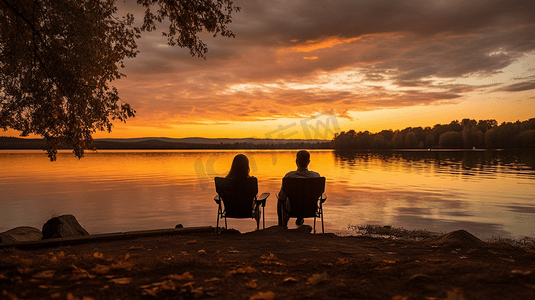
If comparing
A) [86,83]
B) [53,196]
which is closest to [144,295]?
[86,83]

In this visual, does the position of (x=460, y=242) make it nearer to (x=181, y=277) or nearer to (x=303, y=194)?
(x=303, y=194)

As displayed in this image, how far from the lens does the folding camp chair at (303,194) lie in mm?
8641

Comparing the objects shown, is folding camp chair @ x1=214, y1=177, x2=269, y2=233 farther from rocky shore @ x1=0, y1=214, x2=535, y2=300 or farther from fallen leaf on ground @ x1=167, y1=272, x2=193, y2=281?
fallen leaf on ground @ x1=167, y1=272, x2=193, y2=281

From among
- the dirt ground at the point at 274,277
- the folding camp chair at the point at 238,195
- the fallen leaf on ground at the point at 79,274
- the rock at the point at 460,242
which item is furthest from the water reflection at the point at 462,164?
the fallen leaf on ground at the point at 79,274

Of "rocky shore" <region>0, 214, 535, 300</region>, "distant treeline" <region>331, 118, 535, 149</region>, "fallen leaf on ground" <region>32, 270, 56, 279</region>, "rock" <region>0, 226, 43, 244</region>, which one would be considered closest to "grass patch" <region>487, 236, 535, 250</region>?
"rocky shore" <region>0, 214, 535, 300</region>

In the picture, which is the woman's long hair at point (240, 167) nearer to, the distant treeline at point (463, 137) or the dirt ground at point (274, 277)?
the dirt ground at point (274, 277)

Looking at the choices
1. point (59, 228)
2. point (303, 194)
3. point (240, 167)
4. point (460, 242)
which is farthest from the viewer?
point (303, 194)

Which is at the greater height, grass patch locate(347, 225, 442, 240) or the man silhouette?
the man silhouette

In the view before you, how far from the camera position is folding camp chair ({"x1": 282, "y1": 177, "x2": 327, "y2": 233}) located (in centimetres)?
864

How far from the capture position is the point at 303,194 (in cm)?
873

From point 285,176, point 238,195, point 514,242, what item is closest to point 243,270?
point 238,195

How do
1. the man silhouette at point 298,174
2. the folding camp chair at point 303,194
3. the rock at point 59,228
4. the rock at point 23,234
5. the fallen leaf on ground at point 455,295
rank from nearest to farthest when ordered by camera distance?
the fallen leaf on ground at point 455,295, the rock at point 59,228, the rock at point 23,234, the folding camp chair at point 303,194, the man silhouette at point 298,174

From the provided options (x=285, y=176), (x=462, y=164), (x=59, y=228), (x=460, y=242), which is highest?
(x=285, y=176)

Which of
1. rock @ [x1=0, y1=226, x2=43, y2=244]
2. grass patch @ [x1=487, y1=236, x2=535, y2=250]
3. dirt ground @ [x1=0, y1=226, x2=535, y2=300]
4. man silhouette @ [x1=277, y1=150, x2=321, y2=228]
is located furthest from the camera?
man silhouette @ [x1=277, y1=150, x2=321, y2=228]
